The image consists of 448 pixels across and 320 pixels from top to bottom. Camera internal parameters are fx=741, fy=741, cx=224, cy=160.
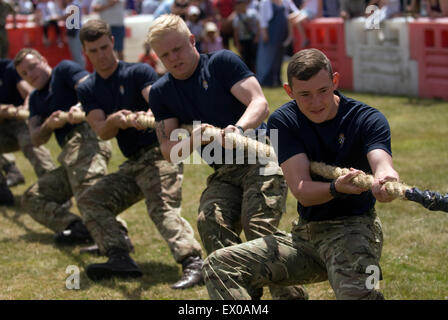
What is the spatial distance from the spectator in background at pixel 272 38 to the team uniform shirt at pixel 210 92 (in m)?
10.0

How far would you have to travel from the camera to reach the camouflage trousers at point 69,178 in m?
7.02

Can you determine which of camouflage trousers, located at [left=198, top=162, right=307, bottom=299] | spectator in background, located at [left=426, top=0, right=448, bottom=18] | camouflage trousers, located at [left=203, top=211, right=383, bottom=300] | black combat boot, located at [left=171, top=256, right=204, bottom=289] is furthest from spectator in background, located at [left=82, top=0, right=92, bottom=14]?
camouflage trousers, located at [left=203, top=211, right=383, bottom=300]

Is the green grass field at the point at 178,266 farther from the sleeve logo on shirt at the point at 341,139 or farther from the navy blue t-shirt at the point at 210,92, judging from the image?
the sleeve logo on shirt at the point at 341,139

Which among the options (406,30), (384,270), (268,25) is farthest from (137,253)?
(268,25)

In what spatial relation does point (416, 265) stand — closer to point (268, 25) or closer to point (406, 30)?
point (406, 30)

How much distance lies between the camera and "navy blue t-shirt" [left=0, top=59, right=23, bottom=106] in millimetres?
8805

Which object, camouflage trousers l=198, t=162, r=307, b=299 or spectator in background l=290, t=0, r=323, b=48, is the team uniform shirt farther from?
spectator in background l=290, t=0, r=323, b=48

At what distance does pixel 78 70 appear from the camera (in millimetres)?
7297

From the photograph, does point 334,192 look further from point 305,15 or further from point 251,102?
point 305,15

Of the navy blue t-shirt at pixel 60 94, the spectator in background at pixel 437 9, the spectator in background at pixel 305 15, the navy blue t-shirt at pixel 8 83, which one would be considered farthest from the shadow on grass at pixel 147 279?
the spectator in background at pixel 305 15

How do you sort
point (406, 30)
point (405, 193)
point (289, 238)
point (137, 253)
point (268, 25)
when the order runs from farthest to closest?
point (268, 25)
point (406, 30)
point (137, 253)
point (289, 238)
point (405, 193)

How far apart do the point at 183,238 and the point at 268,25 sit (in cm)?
1004

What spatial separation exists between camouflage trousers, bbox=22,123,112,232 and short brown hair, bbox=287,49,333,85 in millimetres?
3329

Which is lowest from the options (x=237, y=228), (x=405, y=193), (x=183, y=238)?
(x=183, y=238)
